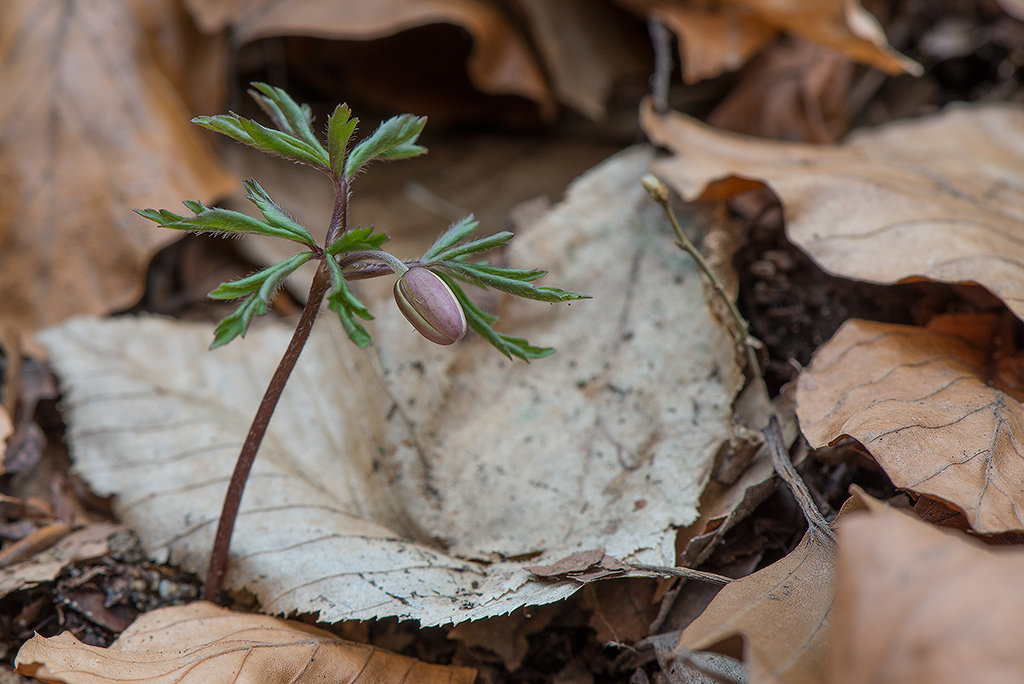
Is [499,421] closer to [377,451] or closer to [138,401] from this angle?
[377,451]

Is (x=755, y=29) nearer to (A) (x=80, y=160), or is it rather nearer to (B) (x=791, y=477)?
(B) (x=791, y=477)

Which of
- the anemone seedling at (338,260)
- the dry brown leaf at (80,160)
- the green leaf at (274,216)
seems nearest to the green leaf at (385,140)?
the anemone seedling at (338,260)

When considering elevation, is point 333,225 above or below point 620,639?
above

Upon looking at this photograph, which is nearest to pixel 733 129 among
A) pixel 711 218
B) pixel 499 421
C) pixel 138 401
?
pixel 711 218

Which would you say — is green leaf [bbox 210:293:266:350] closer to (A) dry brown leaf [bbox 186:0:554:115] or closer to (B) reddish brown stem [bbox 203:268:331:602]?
(B) reddish brown stem [bbox 203:268:331:602]

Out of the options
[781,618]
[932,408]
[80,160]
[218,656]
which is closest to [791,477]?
[932,408]
